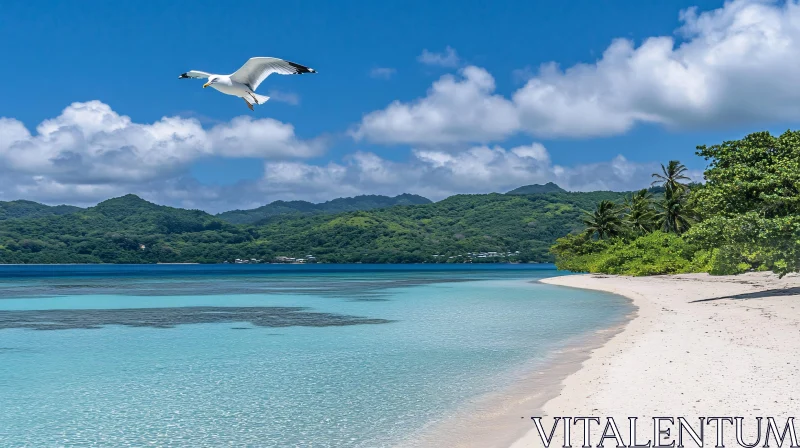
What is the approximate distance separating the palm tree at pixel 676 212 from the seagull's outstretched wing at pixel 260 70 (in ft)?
237

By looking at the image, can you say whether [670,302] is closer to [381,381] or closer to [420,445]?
[381,381]

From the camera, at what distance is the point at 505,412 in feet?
39.4

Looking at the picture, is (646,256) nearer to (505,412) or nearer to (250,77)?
(505,412)

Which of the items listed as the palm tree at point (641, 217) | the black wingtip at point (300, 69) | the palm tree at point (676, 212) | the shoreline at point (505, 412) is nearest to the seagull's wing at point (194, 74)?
the black wingtip at point (300, 69)

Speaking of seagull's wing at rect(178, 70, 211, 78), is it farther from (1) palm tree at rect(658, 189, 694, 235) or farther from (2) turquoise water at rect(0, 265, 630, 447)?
(1) palm tree at rect(658, 189, 694, 235)

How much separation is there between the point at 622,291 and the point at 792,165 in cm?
2407

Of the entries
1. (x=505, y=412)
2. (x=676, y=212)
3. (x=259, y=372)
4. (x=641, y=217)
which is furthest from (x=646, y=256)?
(x=505, y=412)

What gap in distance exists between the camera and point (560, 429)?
10.1 meters

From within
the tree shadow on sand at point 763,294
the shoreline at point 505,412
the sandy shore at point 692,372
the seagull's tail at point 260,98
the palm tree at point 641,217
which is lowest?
the shoreline at point 505,412

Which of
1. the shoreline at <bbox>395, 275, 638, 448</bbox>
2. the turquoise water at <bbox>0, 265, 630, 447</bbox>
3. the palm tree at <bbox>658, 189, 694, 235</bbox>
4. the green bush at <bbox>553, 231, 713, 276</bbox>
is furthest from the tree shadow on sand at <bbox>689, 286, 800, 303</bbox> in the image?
the palm tree at <bbox>658, 189, 694, 235</bbox>

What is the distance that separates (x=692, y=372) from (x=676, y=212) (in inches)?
2702

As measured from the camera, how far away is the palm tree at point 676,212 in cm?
7550

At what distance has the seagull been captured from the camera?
12.4m

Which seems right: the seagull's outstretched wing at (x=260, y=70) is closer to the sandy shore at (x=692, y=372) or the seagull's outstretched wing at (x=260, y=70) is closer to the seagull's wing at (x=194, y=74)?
the seagull's wing at (x=194, y=74)
